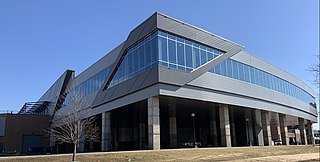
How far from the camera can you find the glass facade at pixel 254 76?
136 feet

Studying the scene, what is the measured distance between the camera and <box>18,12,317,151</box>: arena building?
112ft

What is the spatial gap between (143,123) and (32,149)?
2261 cm

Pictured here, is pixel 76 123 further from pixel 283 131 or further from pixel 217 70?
pixel 283 131

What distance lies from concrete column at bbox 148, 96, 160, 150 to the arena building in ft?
0.33

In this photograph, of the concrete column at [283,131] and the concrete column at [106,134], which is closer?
the concrete column at [106,134]

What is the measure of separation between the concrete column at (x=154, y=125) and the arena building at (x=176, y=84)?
10 cm

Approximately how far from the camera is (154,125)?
32688 millimetres

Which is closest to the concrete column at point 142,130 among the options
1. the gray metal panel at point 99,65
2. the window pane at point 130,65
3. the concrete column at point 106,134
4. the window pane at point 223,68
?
the concrete column at point 106,134

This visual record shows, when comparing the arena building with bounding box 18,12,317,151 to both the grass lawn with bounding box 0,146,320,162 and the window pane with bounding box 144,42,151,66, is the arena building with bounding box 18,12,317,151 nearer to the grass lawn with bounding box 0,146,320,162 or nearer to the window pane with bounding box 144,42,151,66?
the window pane with bounding box 144,42,151,66

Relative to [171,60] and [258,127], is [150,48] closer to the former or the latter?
[171,60]

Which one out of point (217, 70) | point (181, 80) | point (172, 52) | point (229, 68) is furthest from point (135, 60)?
point (229, 68)

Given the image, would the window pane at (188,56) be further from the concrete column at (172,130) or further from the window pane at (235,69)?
the window pane at (235,69)

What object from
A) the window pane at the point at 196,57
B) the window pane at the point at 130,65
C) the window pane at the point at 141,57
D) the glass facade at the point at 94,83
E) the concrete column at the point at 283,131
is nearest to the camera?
the window pane at the point at 141,57

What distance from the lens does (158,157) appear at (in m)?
26.5
